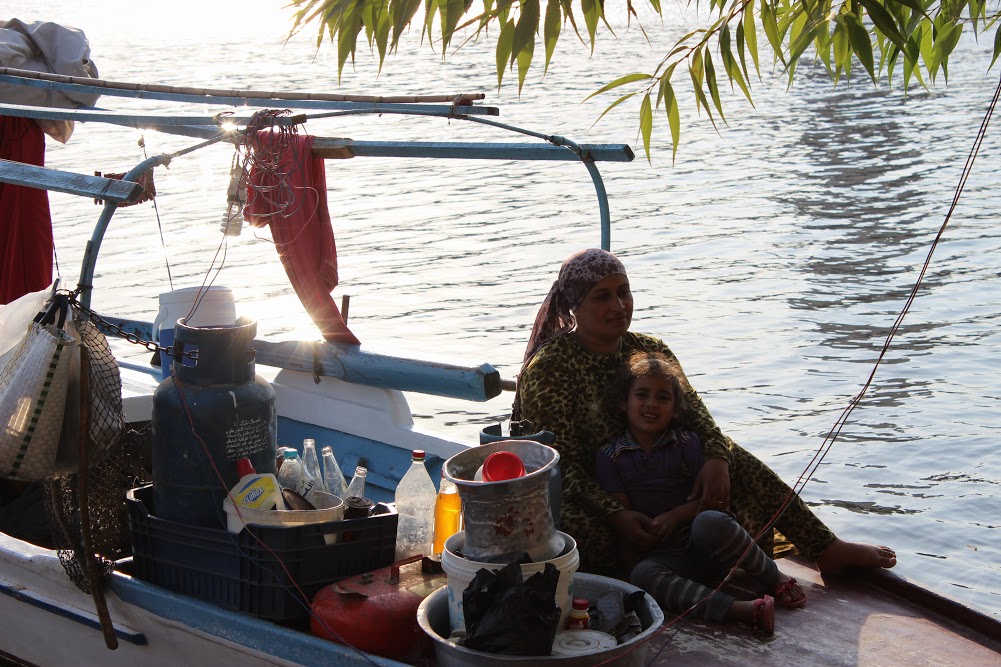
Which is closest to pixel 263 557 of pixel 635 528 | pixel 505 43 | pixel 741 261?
pixel 635 528

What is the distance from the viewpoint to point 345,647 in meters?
3.12

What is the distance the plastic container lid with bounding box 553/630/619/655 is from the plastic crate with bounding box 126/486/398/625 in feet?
2.41

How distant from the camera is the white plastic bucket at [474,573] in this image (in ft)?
9.49

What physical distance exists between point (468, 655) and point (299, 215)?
3071mm

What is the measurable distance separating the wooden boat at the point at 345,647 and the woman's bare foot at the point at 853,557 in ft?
0.16

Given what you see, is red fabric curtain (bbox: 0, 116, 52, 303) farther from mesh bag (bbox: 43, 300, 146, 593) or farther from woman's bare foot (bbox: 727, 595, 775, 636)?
woman's bare foot (bbox: 727, 595, 775, 636)

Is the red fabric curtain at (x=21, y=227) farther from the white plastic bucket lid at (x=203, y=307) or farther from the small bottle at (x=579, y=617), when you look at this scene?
the small bottle at (x=579, y=617)

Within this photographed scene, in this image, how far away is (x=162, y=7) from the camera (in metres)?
40.4

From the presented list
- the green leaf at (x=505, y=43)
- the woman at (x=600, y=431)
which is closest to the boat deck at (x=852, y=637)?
the woman at (x=600, y=431)

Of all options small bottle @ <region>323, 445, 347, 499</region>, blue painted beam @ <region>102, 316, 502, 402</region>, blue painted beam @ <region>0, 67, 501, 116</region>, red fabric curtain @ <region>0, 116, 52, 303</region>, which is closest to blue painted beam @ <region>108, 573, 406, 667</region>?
small bottle @ <region>323, 445, 347, 499</region>

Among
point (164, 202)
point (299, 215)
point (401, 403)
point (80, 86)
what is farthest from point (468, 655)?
point (164, 202)

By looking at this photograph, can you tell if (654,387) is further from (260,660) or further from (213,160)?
(213,160)

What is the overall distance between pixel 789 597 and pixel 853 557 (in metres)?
0.38

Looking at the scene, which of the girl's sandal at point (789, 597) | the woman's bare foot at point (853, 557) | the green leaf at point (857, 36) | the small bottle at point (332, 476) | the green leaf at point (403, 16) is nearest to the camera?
the green leaf at point (403, 16)
